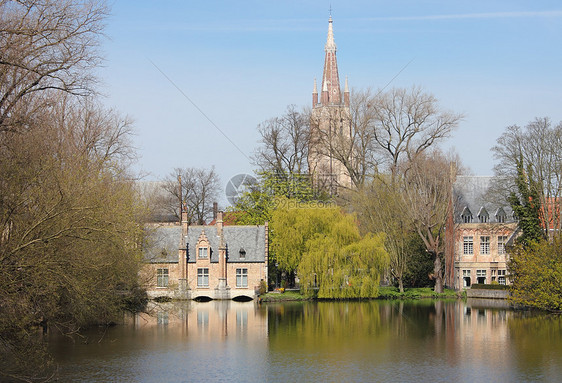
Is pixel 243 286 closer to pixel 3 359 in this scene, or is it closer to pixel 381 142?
pixel 381 142

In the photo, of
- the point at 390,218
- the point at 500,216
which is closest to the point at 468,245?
the point at 500,216

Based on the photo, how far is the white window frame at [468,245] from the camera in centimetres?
5219

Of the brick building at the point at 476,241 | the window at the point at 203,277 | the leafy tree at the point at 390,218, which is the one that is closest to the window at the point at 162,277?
the window at the point at 203,277

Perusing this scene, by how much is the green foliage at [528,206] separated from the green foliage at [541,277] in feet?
15.1

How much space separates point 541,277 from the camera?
35812 millimetres

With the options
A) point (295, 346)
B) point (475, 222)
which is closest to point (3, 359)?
point (295, 346)

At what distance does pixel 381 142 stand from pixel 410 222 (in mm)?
7127

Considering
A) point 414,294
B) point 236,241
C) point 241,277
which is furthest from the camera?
point 236,241

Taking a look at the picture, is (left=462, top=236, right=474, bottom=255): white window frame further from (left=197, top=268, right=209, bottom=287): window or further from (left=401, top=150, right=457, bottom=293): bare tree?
(left=197, top=268, right=209, bottom=287): window

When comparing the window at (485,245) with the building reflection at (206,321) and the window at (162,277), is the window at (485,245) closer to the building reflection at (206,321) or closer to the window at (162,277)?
the building reflection at (206,321)

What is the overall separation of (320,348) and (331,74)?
61.8 m

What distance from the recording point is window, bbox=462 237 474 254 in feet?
171

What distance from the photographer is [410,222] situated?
156 feet

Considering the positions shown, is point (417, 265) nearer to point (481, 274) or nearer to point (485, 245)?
point (481, 274)
